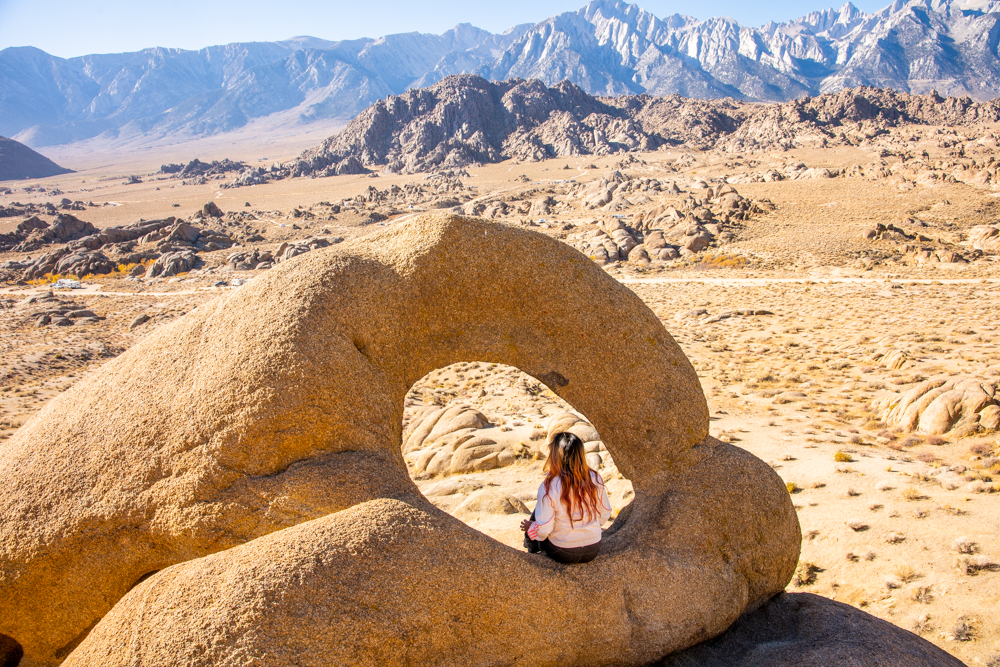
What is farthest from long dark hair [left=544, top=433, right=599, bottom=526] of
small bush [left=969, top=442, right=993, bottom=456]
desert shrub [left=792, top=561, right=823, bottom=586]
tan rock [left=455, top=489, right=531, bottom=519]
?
small bush [left=969, top=442, right=993, bottom=456]

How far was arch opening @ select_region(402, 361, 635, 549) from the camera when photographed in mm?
7512

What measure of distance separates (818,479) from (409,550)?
6.91 m

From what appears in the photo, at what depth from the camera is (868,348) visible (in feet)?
50.1

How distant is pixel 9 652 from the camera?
13.3ft

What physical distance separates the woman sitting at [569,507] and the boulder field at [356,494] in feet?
0.50

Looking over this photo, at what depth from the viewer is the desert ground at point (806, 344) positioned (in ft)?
20.5

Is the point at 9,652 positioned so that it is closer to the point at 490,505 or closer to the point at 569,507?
the point at 569,507

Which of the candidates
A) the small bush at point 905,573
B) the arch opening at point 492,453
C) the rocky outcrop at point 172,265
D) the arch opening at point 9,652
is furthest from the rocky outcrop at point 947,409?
the rocky outcrop at point 172,265

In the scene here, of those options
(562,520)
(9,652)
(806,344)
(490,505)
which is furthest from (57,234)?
(562,520)

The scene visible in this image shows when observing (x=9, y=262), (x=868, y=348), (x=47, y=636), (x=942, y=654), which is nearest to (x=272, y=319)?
(x=47, y=636)

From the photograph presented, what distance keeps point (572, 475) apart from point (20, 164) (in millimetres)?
155196

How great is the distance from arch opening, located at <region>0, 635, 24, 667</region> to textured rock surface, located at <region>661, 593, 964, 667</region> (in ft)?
15.3

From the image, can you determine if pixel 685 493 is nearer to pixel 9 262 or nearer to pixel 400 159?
pixel 9 262

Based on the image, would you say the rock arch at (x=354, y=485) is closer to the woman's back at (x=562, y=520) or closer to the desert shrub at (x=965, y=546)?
the woman's back at (x=562, y=520)
